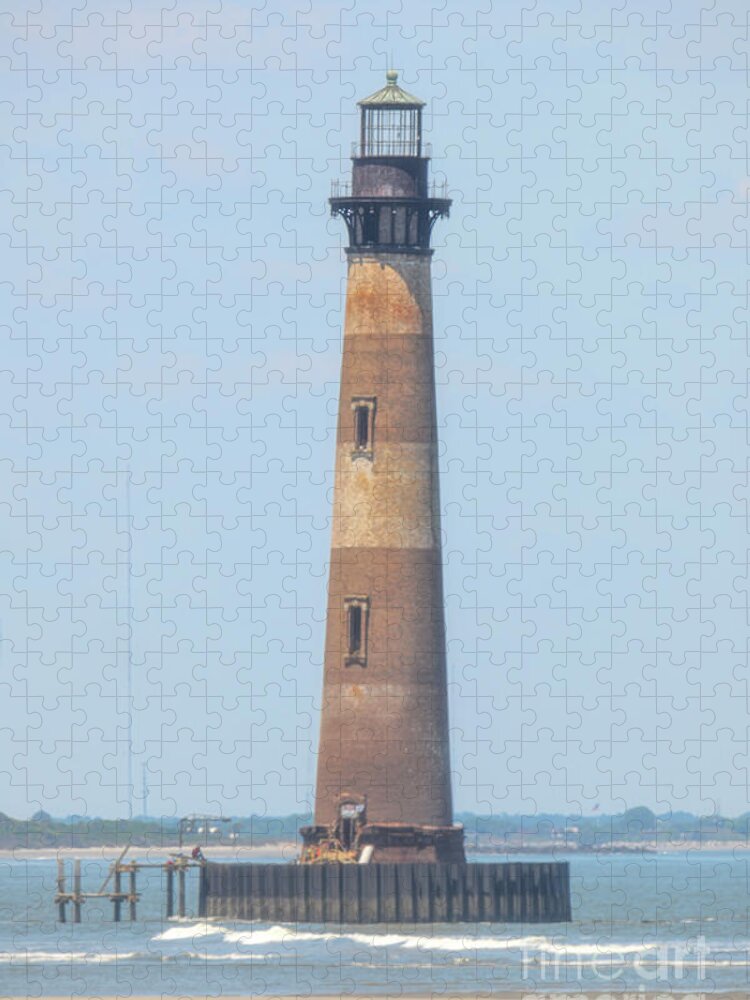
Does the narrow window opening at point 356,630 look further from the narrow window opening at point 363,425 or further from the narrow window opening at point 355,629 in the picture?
the narrow window opening at point 363,425

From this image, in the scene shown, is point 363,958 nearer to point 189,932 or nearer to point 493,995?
point 493,995

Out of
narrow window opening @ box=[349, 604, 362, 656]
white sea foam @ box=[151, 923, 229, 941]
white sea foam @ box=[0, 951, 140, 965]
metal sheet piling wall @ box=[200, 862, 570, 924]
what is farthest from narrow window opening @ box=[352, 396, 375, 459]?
white sea foam @ box=[0, 951, 140, 965]

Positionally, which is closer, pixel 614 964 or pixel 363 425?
pixel 614 964

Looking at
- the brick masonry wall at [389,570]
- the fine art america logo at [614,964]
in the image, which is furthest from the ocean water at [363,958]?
the brick masonry wall at [389,570]

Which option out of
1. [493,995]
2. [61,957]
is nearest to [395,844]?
[61,957]

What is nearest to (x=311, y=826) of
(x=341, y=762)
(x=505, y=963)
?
(x=341, y=762)

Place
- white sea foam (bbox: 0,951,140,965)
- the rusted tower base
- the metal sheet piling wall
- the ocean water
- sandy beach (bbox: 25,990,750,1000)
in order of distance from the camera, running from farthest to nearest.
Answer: the rusted tower base, white sea foam (bbox: 0,951,140,965), the metal sheet piling wall, the ocean water, sandy beach (bbox: 25,990,750,1000)

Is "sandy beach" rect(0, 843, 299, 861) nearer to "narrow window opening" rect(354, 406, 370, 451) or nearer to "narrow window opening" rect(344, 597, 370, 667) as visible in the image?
"narrow window opening" rect(344, 597, 370, 667)
